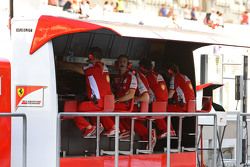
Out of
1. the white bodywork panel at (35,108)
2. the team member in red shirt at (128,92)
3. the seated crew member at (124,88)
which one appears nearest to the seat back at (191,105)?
the team member in red shirt at (128,92)

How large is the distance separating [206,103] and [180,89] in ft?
2.56

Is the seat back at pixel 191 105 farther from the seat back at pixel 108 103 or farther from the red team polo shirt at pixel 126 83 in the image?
the seat back at pixel 108 103

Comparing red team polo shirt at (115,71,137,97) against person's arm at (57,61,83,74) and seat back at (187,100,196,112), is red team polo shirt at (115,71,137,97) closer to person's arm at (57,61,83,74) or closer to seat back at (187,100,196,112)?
person's arm at (57,61,83,74)

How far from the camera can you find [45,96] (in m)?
6.27

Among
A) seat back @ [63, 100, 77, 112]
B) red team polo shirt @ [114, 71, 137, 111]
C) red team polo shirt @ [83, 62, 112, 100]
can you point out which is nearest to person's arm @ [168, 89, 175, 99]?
red team polo shirt @ [114, 71, 137, 111]

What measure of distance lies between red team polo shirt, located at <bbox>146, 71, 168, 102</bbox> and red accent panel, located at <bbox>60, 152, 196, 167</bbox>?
0.81 metres

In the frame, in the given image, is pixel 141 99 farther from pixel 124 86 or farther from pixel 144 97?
pixel 124 86

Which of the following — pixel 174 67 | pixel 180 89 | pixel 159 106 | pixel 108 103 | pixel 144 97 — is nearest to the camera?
pixel 108 103

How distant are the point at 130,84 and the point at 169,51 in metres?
1.57

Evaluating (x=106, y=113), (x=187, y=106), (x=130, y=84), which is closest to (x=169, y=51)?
(x=187, y=106)

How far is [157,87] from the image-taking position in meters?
7.93

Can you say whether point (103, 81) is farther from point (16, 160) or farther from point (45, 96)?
point (16, 160)

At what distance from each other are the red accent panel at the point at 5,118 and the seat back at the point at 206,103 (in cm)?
341

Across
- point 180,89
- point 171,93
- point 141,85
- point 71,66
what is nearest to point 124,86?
point 141,85
